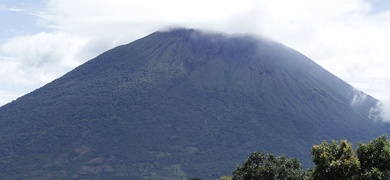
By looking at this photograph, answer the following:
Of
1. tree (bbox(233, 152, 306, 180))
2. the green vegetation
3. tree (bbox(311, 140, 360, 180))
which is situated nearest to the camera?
the green vegetation

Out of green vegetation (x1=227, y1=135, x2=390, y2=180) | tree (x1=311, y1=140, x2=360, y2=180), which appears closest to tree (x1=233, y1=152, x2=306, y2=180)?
green vegetation (x1=227, y1=135, x2=390, y2=180)

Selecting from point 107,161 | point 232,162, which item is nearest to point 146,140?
point 107,161

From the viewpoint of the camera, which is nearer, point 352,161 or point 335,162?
point 352,161

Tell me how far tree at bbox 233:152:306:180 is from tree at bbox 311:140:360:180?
611 cm

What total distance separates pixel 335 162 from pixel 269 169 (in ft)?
27.3

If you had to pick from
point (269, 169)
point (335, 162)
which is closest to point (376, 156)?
point (335, 162)

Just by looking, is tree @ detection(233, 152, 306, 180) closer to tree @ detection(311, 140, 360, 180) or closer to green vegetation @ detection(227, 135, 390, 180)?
green vegetation @ detection(227, 135, 390, 180)

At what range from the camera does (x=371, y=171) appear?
30.2m

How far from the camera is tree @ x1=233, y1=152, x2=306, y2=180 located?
38656 mm

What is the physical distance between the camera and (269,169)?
3866 centimetres

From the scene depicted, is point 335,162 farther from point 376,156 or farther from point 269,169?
point 269,169

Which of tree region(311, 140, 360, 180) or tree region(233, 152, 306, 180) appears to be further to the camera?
tree region(233, 152, 306, 180)

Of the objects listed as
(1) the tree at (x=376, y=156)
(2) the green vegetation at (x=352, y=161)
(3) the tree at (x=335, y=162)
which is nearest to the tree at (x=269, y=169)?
(2) the green vegetation at (x=352, y=161)

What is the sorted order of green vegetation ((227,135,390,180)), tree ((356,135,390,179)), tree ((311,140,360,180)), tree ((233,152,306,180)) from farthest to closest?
1. tree ((233,152,306,180))
2. tree ((356,135,390,179))
3. tree ((311,140,360,180))
4. green vegetation ((227,135,390,180))
